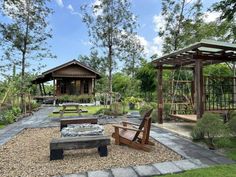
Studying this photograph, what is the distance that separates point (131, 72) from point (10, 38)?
60.0 ft

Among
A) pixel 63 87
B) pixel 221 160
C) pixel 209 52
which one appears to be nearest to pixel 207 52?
pixel 209 52

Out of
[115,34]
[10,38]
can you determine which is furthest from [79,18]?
[10,38]

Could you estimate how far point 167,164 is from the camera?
4070mm

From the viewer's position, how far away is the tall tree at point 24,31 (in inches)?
539

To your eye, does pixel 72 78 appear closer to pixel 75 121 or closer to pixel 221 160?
pixel 75 121

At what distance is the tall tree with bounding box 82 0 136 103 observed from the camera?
15396mm

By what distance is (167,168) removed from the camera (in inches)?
152

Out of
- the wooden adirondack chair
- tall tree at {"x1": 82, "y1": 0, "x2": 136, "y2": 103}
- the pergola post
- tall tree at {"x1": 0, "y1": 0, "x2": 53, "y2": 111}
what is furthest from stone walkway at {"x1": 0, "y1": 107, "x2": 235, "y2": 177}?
tall tree at {"x1": 0, "y1": 0, "x2": 53, "y2": 111}

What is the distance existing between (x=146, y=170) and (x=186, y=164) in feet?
2.66

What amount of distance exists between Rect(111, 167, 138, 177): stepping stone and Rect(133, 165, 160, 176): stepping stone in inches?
3.7

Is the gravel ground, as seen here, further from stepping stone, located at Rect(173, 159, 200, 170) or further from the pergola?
the pergola

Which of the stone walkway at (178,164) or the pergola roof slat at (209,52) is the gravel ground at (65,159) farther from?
the pergola roof slat at (209,52)

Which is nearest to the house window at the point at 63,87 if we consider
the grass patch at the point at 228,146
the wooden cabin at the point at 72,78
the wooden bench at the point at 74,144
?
the wooden cabin at the point at 72,78

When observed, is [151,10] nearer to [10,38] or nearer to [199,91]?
[10,38]
